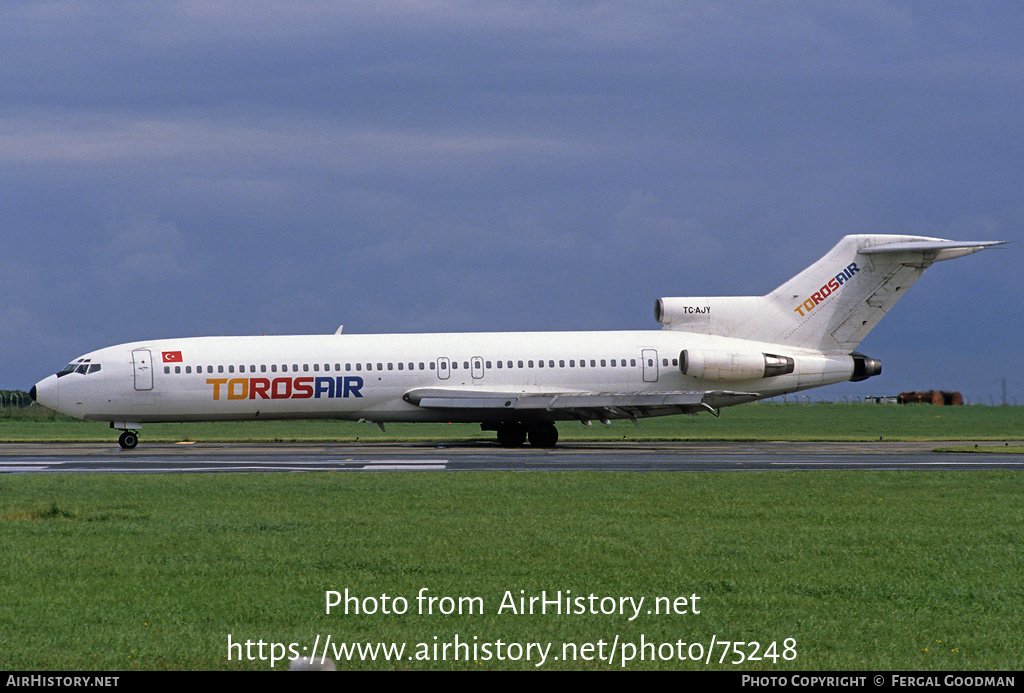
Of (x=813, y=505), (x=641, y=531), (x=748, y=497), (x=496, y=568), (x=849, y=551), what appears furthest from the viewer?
(x=748, y=497)

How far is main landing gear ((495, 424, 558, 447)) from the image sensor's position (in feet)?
129

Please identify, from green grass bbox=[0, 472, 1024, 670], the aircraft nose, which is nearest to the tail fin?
green grass bbox=[0, 472, 1024, 670]

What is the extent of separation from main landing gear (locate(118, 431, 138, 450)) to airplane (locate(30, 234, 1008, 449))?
0.07 meters

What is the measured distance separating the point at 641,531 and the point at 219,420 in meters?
26.8

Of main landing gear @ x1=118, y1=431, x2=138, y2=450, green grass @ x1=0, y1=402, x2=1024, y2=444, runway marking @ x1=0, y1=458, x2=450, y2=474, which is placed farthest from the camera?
green grass @ x1=0, y1=402, x2=1024, y2=444

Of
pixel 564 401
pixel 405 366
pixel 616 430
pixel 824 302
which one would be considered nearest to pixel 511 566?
pixel 564 401

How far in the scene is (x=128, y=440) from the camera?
3791 cm

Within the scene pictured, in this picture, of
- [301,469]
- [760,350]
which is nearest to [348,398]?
[301,469]

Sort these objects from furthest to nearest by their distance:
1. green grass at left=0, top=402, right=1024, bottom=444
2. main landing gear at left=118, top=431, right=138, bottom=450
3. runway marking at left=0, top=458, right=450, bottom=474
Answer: green grass at left=0, top=402, right=1024, bottom=444, main landing gear at left=118, top=431, right=138, bottom=450, runway marking at left=0, top=458, right=450, bottom=474

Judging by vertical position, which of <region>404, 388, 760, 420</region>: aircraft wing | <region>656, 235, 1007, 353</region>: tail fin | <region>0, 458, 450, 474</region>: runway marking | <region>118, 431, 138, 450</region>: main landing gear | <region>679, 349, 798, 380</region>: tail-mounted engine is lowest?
<region>0, 458, 450, 474</region>: runway marking

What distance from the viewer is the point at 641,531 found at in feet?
50.3

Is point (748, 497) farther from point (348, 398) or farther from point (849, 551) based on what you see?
point (348, 398)

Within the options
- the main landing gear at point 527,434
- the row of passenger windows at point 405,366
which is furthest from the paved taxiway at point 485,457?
the row of passenger windows at point 405,366

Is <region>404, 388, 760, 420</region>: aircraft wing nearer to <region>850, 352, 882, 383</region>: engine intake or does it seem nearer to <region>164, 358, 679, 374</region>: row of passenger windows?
<region>164, 358, 679, 374</region>: row of passenger windows
